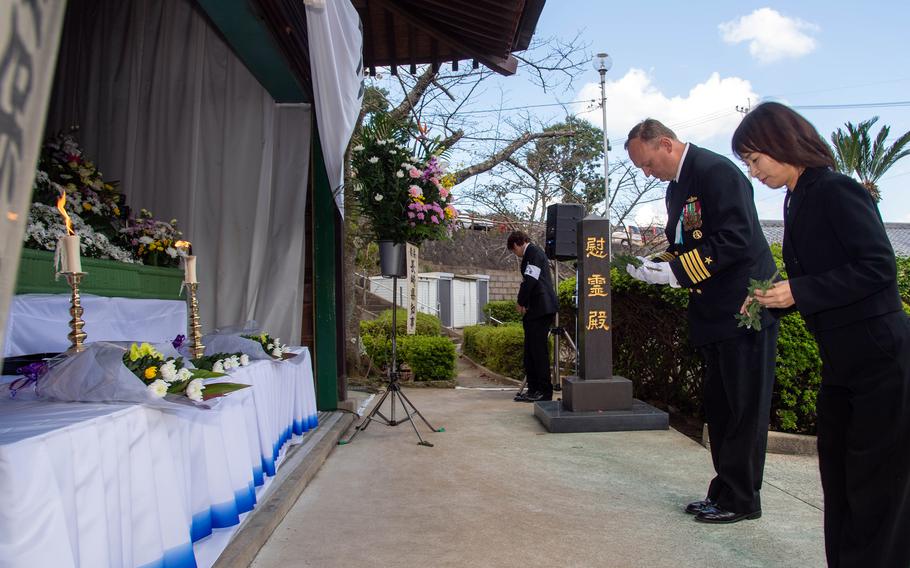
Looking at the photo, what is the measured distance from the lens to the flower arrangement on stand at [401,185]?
466cm

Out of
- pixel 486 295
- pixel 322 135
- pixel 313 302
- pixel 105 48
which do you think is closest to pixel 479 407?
pixel 313 302

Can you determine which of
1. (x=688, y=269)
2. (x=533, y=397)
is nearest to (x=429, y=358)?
(x=533, y=397)

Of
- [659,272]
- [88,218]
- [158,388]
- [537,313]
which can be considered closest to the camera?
[158,388]

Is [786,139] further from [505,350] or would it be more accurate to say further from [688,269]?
[505,350]

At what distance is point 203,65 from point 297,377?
9.46 ft

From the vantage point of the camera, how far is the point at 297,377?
3857 mm

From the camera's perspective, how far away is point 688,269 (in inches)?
105

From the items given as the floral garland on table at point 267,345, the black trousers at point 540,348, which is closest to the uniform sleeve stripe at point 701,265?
the floral garland on table at point 267,345

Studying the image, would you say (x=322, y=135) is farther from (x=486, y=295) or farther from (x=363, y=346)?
(x=486, y=295)

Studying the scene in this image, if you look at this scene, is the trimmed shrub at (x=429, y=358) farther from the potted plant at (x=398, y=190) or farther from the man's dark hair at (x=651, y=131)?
the man's dark hair at (x=651, y=131)

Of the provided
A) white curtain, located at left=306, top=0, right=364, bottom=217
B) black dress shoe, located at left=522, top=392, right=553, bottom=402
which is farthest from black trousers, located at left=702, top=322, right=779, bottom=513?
black dress shoe, located at left=522, top=392, right=553, bottom=402

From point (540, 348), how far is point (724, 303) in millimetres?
3795

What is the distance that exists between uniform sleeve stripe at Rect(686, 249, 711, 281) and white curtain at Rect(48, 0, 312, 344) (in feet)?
11.0

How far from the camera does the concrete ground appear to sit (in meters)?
2.39
